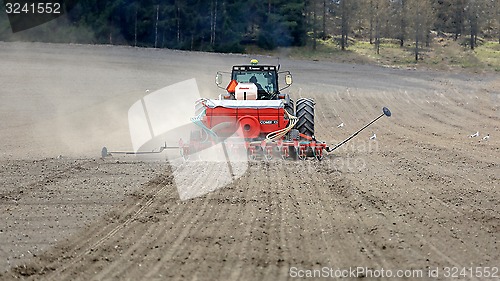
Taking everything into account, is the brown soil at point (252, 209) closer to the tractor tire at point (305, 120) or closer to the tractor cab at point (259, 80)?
the tractor tire at point (305, 120)

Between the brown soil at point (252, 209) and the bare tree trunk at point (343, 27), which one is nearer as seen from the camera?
the brown soil at point (252, 209)

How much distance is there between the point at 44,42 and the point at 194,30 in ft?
31.7

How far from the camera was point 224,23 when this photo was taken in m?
43.4

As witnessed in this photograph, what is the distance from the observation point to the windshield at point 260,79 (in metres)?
16.5

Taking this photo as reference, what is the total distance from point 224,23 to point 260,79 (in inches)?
1086

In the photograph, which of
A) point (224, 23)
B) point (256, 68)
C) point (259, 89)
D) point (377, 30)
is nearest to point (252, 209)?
point (259, 89)

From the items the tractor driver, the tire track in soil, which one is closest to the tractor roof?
the tractor driver

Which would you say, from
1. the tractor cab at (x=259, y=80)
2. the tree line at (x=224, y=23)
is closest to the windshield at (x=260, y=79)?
the tractor cab at (x=259, y=80)

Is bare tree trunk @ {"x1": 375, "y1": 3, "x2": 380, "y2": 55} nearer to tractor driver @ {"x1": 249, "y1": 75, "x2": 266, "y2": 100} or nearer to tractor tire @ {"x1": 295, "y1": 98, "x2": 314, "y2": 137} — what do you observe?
tractor driver @ {"x1": 249, "y1": 75, "x2": 266, "y2": 100}

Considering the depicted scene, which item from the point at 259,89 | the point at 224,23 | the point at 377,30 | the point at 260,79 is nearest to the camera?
the point at 259,89

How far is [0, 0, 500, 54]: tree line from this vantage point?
40.6 m

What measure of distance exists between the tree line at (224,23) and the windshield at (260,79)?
23271mm

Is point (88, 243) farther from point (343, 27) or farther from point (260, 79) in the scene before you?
point (343, 27)

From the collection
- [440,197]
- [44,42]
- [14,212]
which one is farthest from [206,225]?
[44,42]
